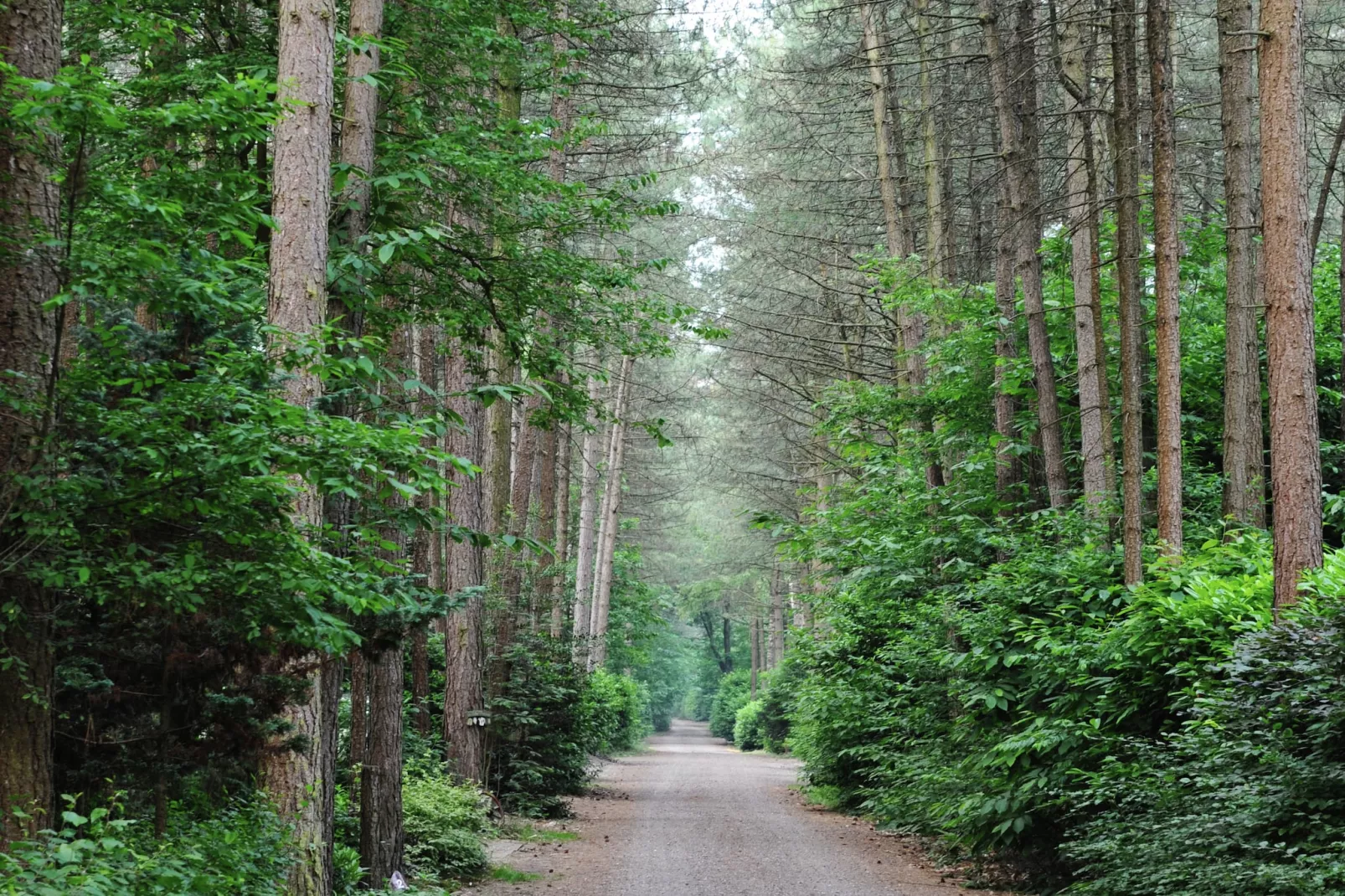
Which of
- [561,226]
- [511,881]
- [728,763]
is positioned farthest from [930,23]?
[728,763]

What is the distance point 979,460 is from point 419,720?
25.9 ft

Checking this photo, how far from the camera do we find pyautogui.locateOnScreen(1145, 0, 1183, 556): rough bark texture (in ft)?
31.5

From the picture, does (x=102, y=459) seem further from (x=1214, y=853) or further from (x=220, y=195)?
(x=1214, y=853)

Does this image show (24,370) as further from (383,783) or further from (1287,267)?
(1287,267)

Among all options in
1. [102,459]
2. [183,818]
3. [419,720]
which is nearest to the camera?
[102,459]

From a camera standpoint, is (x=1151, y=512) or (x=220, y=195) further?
(x=1151, y=512)

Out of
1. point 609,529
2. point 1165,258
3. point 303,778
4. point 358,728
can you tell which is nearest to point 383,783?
point 358,728

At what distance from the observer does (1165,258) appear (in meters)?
9.94

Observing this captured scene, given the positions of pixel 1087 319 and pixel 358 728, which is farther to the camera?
pixel 1087 319

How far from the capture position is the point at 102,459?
483 cm

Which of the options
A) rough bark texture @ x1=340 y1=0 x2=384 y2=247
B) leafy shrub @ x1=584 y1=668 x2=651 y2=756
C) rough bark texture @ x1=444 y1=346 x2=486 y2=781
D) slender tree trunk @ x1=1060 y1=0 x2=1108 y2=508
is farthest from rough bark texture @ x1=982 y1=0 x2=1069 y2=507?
leafy shrub @ x1=584 y1=668 x2=651 y2=756

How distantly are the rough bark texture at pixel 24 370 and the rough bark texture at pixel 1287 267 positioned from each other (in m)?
7.65

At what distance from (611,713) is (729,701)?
109 ft

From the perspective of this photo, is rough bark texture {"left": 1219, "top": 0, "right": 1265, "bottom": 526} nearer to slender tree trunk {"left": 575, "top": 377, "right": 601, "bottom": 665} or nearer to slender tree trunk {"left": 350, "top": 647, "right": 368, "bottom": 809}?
slender tree trunk {"left": 350, "top": 647, "right": 368, "bottom": 809}
